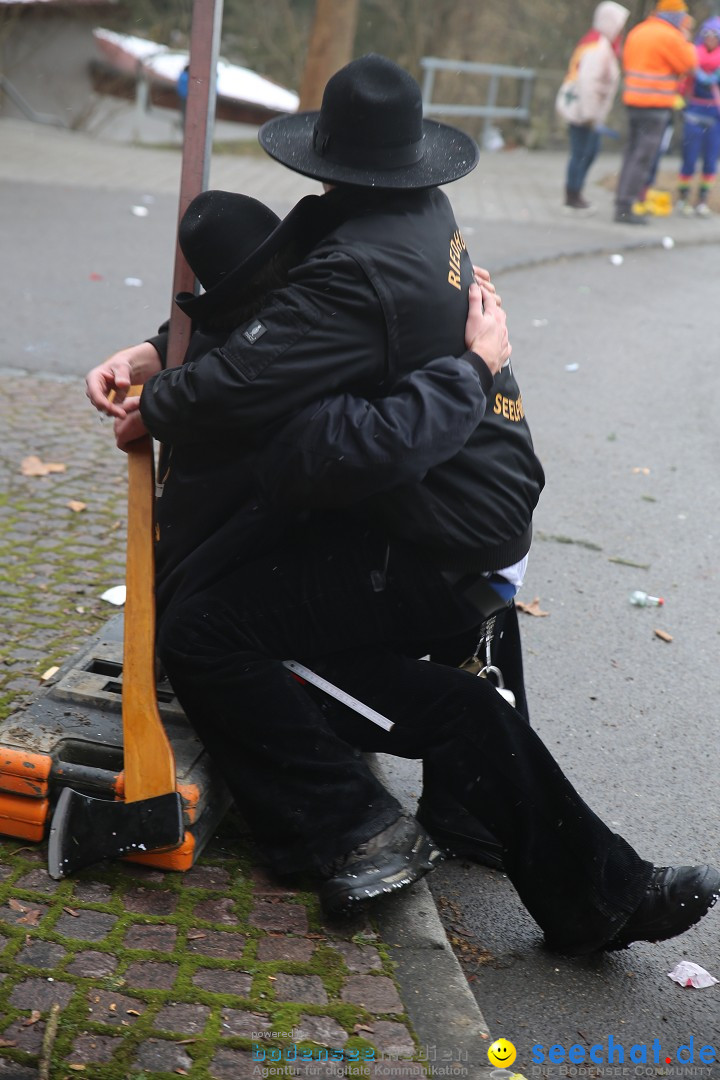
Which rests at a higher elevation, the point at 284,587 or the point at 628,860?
the point at 284,587

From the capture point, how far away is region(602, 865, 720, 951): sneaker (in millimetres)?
2686

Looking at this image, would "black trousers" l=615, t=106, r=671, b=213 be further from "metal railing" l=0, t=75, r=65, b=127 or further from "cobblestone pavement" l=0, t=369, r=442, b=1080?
"cobblestone pavement" l=0, t=369, r=442, b=1080

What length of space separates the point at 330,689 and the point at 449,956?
652 mm

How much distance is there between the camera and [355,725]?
288 cm

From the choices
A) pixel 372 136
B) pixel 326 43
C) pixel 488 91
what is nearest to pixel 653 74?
pixel 326 43

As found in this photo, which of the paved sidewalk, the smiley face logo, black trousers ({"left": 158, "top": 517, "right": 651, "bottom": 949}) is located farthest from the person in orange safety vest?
the smiley face logo

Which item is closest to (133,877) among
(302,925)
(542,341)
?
(302,925)

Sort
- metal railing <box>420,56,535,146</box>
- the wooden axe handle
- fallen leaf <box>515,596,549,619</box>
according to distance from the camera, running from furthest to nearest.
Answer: metal railing <box>420,56,535,146</box> → fallen leaf <box>515,596,549,619</box> → the wooden axe handle

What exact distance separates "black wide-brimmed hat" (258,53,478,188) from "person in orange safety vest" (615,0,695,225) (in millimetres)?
11321

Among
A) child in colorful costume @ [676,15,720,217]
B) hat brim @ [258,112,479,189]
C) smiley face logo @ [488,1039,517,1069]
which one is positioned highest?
hat brim @ [258,112,479,189]

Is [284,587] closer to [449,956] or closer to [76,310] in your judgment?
[449,956]

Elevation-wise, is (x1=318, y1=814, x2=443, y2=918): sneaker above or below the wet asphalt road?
above

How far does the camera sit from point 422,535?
9.00 ft

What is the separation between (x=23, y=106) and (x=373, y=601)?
17.7 meters
